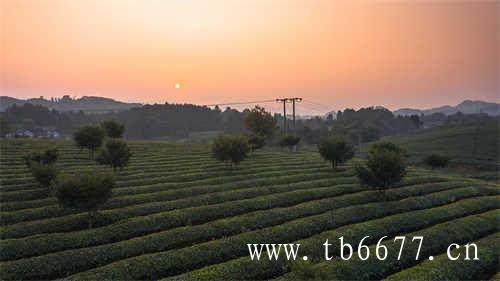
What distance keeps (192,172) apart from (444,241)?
27.1 m

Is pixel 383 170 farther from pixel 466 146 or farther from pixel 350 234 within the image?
pixel 466 146

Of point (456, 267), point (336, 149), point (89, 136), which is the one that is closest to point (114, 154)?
point (89, 136)

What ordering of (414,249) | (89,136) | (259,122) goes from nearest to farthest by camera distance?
1. (414,249)
2. (89,136)
3. (259,122)

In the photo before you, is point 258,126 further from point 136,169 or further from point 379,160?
point 379,160

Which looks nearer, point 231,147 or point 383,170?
point 383,170

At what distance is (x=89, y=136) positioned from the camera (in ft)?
143

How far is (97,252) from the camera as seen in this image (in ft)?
63.6

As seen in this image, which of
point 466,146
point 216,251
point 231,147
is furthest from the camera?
point 466,146

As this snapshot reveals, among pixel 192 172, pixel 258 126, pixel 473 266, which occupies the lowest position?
pixel 473 266

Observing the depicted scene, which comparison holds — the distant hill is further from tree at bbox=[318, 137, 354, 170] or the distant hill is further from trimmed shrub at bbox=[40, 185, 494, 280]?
trimmed shrub at bbox=[40, 185, 494, 280]

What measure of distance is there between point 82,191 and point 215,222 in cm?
840

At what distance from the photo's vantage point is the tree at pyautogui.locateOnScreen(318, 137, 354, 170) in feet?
141

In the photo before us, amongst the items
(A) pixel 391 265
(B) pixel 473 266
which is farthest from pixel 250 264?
(B) pixel 473 266

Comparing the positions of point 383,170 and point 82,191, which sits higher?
point 383,170
